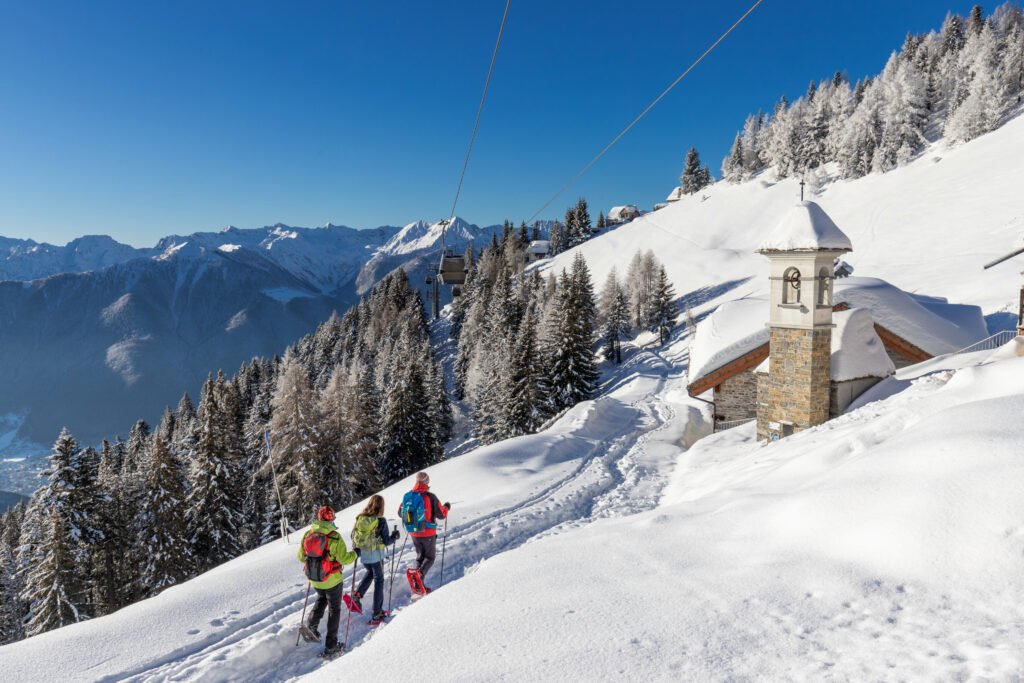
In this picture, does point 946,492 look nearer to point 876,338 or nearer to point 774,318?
point 774,318

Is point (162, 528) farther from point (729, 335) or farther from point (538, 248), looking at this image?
point (538, 248)

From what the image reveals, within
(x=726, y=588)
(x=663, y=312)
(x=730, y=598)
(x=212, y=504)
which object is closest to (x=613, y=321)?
(x=663, y=312)

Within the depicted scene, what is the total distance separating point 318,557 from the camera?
672 cm

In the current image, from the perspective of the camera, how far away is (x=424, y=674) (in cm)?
419

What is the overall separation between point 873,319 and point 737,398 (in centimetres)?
510

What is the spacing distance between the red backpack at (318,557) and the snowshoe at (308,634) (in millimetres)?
769

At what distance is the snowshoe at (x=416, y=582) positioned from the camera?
8.12 metres

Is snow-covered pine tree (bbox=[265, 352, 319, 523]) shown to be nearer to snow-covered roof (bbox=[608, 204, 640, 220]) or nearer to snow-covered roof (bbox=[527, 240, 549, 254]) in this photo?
snow-covered roof (bbox=[527, 240, 549, 254])

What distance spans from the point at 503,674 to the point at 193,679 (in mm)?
A: 4291

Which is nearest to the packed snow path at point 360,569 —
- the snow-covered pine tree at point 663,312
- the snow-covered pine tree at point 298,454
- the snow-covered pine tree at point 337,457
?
the snow-covered pine tree at point 337,457

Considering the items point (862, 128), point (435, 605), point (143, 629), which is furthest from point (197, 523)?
point (862, 128)

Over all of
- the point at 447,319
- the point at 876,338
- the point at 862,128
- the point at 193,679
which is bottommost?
the point at 193,679

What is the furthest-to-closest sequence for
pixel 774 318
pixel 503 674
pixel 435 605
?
pixel 774 318, pixel 435 605, pixel 503 674

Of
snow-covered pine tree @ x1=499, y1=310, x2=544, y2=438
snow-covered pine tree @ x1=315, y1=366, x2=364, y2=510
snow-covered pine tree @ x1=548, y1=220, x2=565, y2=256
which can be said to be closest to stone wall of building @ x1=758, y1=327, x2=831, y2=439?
snow-covered pine tree @ x1=499, y1=310, x2=544, y2=438
